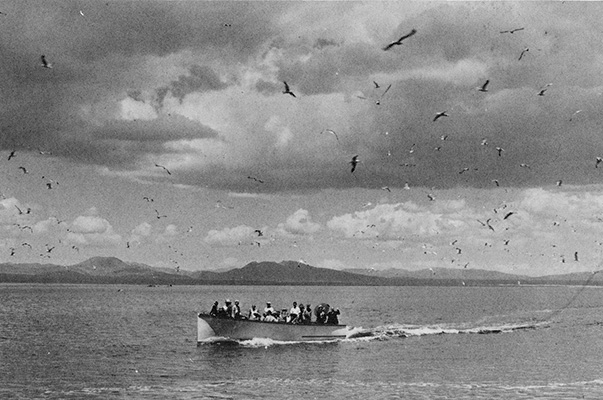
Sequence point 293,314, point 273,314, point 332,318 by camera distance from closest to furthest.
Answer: point 273,314
point 293,314
point 332,318

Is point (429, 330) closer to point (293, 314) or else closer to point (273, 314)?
point (293, 314)

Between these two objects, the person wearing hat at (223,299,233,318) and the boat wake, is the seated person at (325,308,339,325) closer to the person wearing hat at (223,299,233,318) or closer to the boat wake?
the person wearing hat at (223,299,233,318)

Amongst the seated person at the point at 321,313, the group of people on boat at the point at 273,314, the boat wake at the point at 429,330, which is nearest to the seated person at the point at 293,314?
the group of people on boat at the point at 273,314

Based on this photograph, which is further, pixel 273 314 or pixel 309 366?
pixel 273 314

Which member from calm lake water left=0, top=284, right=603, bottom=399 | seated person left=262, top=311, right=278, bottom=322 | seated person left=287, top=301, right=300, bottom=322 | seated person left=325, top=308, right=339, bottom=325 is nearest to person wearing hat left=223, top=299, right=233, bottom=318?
calm lake water left=0, top=284, right=603, bottom=399

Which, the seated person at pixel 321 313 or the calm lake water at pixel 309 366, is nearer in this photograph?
the calm lake water at pixel 309 366

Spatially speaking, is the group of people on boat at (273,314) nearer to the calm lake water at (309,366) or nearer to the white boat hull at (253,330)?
the white boat hull at (253,330)

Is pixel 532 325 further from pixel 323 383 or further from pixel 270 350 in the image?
pixel 323 383

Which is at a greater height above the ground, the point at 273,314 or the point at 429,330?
the point at 273,314

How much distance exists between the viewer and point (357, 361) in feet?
174

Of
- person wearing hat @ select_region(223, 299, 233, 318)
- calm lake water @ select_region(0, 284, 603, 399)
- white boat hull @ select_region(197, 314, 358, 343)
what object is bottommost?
Result: calm lake water @ select_region(0, 284, 603, 399)

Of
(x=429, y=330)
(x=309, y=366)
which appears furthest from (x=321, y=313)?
(x=429, y=330)

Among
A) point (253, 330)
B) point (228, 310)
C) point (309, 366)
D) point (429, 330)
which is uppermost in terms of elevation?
point (228, 310)

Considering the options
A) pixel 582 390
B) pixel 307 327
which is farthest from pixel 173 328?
pixel 582 390
